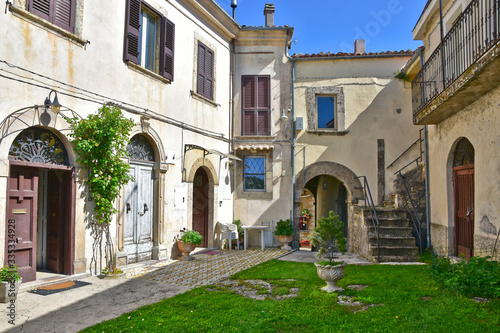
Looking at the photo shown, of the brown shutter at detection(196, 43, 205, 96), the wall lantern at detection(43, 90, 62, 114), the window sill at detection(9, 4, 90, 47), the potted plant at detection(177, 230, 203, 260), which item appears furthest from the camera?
the brown shutter at detection(196, 43, 205, 96)

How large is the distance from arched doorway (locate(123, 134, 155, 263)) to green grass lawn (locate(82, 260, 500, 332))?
106 inches

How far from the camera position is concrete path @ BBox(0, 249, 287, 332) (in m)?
4.87

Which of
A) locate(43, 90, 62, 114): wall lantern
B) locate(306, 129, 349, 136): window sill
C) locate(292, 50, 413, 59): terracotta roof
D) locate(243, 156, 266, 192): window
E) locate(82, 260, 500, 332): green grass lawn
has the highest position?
locate(292, 50, 413, 59): terracotta roof

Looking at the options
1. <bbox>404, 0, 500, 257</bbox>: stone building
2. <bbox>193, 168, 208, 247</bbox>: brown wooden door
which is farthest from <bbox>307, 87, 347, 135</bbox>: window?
<bbox>193, 168, 208, 247</bbox>: brown wooden door

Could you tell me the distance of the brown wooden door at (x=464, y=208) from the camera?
8094 mm

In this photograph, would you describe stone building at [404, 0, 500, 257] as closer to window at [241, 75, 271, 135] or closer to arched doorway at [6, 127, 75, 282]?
window at [241, 75, 271, 135]

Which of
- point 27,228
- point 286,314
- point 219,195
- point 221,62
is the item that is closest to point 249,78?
point 221,62

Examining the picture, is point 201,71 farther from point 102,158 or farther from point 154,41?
point 102,158

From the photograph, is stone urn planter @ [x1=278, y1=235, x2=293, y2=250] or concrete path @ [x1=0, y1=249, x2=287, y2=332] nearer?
concrete path @ [x1=0, y1=249, x2=287, y2=332]

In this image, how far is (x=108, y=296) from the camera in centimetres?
609

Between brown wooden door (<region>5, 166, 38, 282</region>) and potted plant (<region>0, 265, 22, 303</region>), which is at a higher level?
brown wooden door (<region>5, 166, 38, 282</region>)

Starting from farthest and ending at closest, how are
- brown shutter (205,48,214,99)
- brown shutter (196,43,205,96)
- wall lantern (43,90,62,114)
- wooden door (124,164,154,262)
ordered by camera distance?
brown shutter (205,48,214,99) < brown shutter (196,43,205,96) < wooden door (124,164,154,262) < wall lantern (43,90,62,114)

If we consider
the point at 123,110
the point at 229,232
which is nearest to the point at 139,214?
the point at 123,110

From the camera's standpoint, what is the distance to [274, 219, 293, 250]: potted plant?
39.0ft
